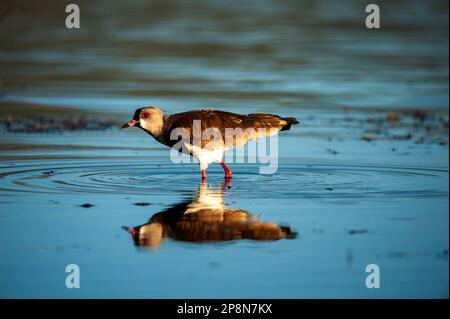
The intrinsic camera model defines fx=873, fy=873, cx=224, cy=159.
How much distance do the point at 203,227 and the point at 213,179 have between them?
3361 mm

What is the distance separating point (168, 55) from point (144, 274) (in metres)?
21.5

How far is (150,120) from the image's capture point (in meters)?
12.7

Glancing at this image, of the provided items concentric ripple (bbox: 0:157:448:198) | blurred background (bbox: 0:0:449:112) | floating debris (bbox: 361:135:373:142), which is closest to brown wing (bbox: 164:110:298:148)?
concentric ripple (bbox: 0:157:448:198)

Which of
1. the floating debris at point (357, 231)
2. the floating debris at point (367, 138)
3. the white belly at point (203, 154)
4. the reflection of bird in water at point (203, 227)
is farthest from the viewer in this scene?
the floating debris at point (367, 138)

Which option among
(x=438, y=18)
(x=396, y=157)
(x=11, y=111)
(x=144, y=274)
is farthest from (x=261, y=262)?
(x=438, y=18)

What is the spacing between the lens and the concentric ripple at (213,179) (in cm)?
1084

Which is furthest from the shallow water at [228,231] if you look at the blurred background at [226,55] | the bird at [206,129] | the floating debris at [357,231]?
the blurred background at [226,55]

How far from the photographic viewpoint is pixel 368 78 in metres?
23.5

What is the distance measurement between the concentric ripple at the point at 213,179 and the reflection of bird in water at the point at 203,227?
1.17 meters

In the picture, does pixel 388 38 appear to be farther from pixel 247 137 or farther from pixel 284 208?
pixel 284 208

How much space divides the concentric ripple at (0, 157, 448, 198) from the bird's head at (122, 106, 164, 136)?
0.60 m

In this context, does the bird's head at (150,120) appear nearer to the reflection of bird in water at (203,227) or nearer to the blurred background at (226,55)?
the reflection of bird in water at (203,227)

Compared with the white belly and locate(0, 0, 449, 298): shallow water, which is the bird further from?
locate(0, 0, 449, 298): shallow water

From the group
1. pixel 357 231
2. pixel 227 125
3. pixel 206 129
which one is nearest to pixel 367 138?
pixel 227 125
